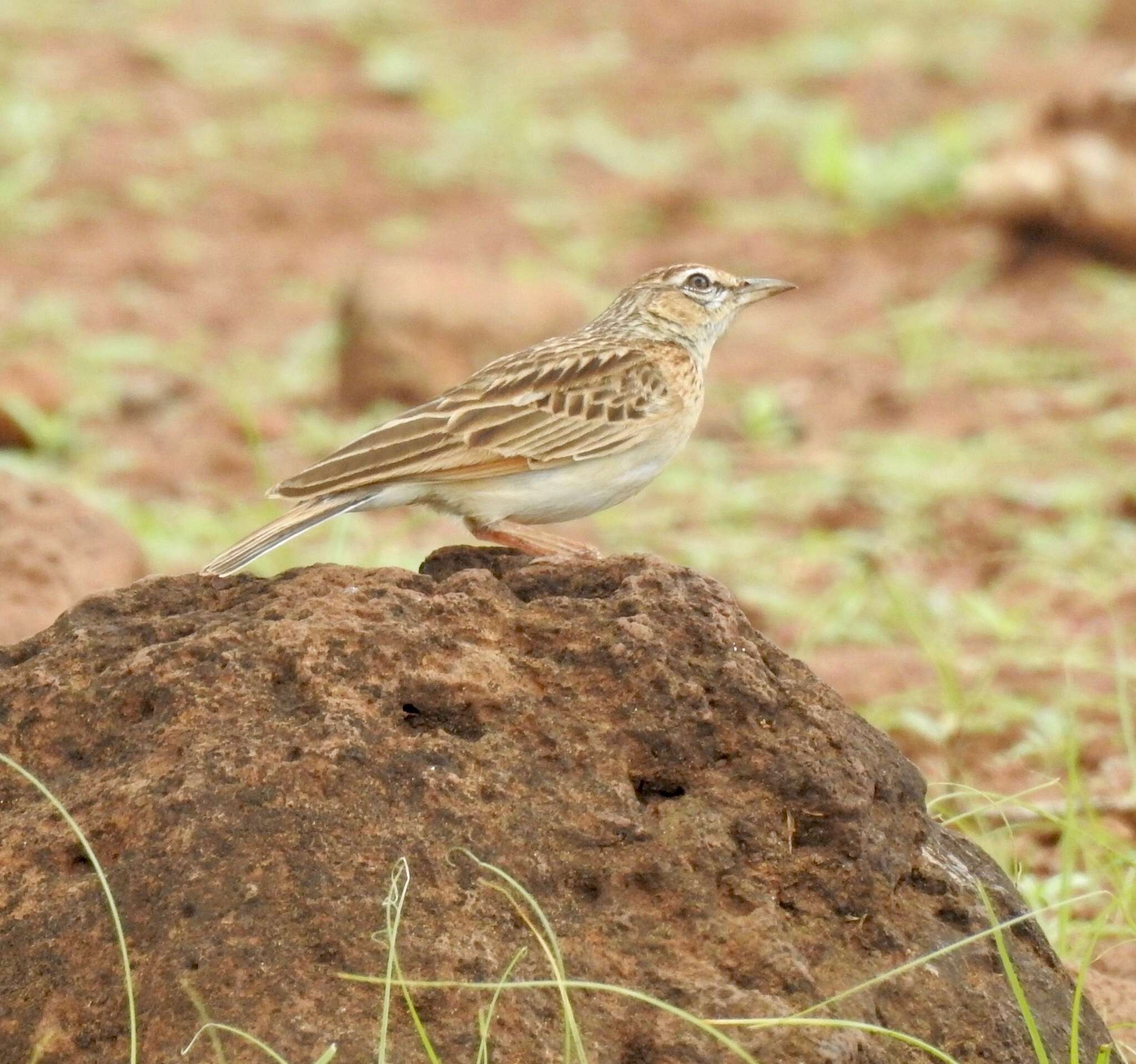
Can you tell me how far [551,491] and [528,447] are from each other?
141mm

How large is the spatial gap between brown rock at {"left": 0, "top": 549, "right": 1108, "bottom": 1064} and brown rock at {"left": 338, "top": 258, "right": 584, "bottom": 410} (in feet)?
24.5

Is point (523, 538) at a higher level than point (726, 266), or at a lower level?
→ higher

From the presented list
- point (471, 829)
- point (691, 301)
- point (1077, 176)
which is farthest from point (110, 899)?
point (1077, 176)

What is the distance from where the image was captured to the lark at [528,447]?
17.7ft

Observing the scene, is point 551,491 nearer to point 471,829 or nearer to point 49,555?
point 49,555

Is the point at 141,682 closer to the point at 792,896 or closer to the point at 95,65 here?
the point at 792,896

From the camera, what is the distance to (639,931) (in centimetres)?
366

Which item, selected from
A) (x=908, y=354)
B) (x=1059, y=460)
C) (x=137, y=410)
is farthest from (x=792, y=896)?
(x=908, y=354)

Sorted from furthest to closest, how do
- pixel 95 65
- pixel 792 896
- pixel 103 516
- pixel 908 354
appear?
1. pixel 95 65
2. pixel 908 354
3. pixel 103 516
4. pixel 792 896

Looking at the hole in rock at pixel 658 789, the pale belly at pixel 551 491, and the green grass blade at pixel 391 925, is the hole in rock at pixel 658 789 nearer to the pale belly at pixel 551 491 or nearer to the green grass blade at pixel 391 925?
the green grass blade at pixel 391 925

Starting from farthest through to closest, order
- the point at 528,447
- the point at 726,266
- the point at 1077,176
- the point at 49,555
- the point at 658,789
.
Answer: the point at 726,266 → the point at 1077,176 → the point at 49,555 → the point at 528,447 → the point at 658,789

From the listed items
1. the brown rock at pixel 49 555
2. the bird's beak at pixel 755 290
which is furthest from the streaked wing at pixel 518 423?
the brown rock at pixel 49 555

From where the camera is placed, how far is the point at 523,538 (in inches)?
221

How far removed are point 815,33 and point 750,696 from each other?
17967mm
